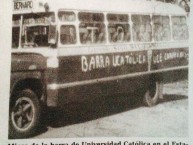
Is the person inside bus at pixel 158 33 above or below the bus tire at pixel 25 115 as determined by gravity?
above

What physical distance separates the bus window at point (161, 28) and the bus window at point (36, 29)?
0.74 ft

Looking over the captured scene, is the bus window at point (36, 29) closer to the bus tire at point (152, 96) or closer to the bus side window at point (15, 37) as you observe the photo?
the bus side window at point (15, 37)

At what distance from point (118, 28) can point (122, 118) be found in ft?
0.65

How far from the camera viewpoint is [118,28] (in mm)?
901

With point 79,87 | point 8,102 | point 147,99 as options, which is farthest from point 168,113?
point 8,102

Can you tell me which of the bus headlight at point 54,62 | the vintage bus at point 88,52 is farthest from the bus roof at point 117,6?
the bus headlight at point 54,62

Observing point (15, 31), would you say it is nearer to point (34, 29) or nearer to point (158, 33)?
point (34, 29)

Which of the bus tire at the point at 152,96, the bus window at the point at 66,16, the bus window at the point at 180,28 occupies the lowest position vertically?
the bus tire at the point at 152,96

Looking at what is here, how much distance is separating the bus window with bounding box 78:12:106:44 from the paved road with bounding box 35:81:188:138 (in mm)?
132

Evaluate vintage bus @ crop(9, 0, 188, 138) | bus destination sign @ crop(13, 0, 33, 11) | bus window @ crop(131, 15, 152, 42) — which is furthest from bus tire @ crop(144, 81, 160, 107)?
bus destination sign @ crop(13, 0, 33, 11)

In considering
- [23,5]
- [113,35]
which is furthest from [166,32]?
[23,5]

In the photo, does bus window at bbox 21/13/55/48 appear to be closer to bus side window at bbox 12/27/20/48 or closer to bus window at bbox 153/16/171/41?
bus side window at bbox 12/27/20/48

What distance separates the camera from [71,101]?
884 millimetres

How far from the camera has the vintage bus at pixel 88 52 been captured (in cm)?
88
